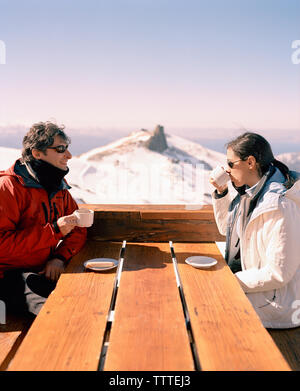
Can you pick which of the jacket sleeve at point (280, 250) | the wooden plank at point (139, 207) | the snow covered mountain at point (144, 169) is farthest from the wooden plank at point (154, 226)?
the snow covered mountain at point (144, 169)

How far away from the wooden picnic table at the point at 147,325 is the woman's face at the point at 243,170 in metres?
0.50

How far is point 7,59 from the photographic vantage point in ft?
8.05

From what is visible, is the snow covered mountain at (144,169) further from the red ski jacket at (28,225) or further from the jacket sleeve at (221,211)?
the red ski jacket at (28,225)

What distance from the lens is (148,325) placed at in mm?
1188

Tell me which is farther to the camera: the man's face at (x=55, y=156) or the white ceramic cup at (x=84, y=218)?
the man's face at (x=55, y=156)

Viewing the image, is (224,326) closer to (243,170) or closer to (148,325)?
(148,325)

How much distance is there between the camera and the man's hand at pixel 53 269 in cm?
193

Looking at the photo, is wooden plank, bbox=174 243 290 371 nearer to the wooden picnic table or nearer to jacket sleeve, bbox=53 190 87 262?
the wooden picnic table

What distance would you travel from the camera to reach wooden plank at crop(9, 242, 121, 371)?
99 centimetres

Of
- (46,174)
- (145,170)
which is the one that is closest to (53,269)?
(46,174)

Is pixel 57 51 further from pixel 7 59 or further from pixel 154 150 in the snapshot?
pixel 7 59

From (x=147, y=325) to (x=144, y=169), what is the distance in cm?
1102
